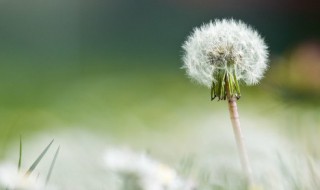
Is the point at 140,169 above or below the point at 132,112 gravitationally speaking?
below

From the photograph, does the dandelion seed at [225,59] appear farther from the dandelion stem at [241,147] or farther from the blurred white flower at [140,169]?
the blurred white flower at [140,169]

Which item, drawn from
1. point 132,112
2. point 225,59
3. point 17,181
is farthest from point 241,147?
point 132,112

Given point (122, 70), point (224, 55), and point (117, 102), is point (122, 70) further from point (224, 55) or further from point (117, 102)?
point (224, 55)

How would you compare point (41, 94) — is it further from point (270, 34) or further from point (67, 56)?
point (270, 34)

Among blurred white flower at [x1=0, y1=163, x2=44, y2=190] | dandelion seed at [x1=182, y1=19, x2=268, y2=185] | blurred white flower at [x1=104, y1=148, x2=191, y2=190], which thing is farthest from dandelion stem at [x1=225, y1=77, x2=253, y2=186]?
blurred white flower at [x1=0, y1=163, x2=44, y2=190]

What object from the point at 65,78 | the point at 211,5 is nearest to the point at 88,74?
the point at 65,78

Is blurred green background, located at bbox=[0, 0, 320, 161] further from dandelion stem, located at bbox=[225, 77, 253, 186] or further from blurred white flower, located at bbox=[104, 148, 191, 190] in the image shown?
blurred white flower, located at bbox=[104, 148, 191, 190]
